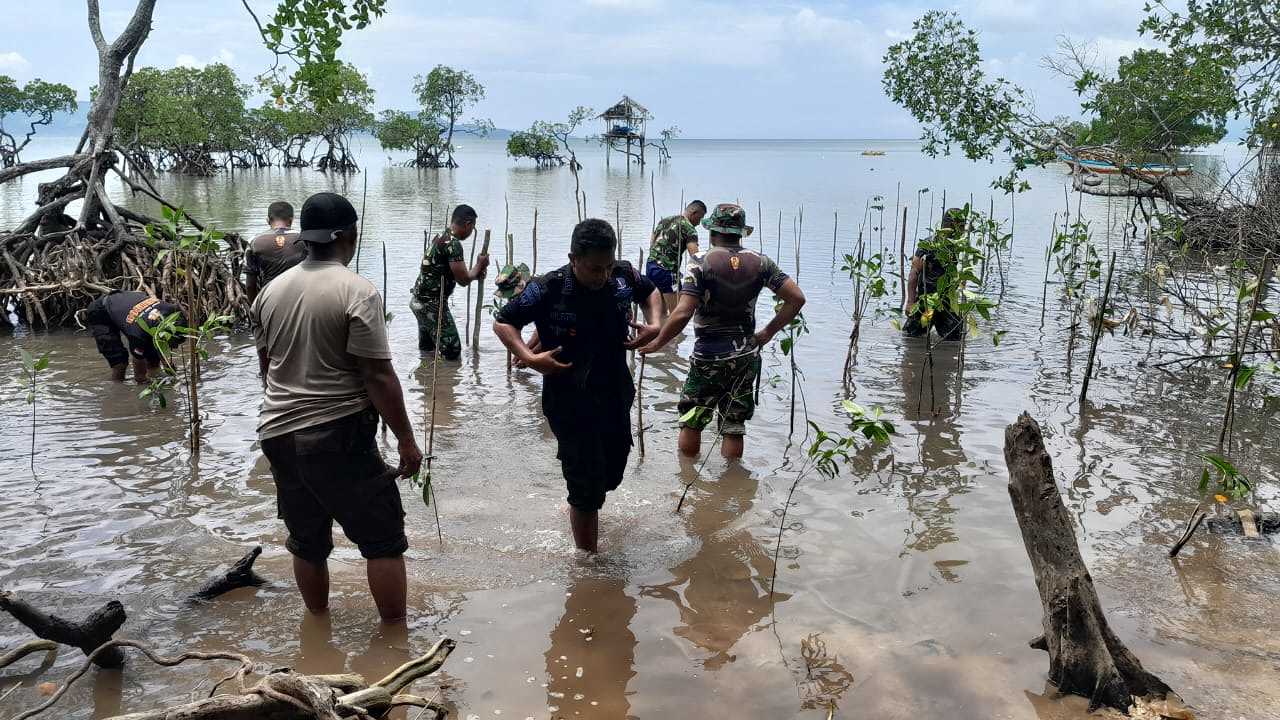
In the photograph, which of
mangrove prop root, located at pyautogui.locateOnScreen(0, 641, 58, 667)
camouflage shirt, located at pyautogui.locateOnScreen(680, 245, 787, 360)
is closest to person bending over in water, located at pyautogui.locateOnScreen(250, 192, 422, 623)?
mangrove prop root, located at pyautogui.locateOnScreen(0, 641, 58, 667)

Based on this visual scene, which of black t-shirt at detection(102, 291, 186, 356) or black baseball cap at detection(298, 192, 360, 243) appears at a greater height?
black baseball cap at detection(298, 192, 360, 243)

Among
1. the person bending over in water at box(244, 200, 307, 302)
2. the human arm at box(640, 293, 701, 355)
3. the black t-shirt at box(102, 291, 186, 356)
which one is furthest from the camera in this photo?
the black t-shirt at box(102, 291, 186, 356)

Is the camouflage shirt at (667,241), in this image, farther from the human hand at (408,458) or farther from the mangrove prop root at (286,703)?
the mangrove prop root at (286,703)

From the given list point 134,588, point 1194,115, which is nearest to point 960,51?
point 1194,115

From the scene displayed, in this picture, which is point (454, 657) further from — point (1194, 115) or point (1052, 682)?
point (1194, 115)

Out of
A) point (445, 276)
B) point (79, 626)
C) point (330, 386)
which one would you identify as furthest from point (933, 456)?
point (79, 626)

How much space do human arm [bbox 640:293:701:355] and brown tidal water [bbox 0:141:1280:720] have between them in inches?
42.9

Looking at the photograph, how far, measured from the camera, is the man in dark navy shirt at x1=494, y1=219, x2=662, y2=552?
4.10m

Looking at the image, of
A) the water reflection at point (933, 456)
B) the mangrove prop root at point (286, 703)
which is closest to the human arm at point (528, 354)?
→ the mangrove prop root at point (286, 703)

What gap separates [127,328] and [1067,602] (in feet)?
24.5

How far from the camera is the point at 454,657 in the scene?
144 inches

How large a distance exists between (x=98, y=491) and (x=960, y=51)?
12.0 m

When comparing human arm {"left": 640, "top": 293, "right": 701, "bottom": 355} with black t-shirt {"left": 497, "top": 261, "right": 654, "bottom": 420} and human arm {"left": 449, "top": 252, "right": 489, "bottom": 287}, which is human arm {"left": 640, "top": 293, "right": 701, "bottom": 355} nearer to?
black t-shirt {"left": 497, "top": 261, "right": 654, "bottom": 420}

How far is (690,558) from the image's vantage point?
4715mm
